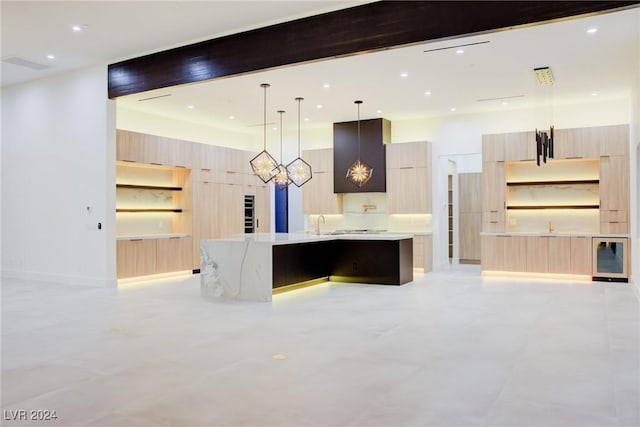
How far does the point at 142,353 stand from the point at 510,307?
4.73 metres

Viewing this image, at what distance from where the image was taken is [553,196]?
10562 millimetres

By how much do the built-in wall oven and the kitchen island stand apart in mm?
3524

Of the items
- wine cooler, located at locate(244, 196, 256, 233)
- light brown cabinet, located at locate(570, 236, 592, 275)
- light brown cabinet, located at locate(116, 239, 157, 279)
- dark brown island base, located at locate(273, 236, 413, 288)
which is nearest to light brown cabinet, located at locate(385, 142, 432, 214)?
dark brown island base, located at locate(273, 236, 413, 288)

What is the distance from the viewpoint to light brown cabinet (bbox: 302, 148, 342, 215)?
41.2 feet

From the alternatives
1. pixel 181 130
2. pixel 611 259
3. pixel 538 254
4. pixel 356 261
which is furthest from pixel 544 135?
pixel 181 130

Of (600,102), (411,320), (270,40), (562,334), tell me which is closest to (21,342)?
(411,320)

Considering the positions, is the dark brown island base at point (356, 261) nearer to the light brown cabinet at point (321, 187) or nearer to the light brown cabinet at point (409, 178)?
the light brown cabinet at point (409, 178)

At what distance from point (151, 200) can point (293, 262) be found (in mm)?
4275

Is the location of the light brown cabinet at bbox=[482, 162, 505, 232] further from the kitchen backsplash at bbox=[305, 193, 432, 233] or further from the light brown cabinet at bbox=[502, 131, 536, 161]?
the kitchen backsplash at bbox=[305, 193, 432, 233]

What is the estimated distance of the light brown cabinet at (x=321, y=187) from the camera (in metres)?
12.6

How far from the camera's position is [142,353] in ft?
14.9

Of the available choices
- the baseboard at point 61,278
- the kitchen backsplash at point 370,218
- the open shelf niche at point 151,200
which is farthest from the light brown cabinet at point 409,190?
the baseboard at point 61,278

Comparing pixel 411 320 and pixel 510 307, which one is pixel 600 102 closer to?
pixel 510 307

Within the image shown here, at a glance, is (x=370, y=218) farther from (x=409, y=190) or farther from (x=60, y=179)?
A: (x=60, y=179)
